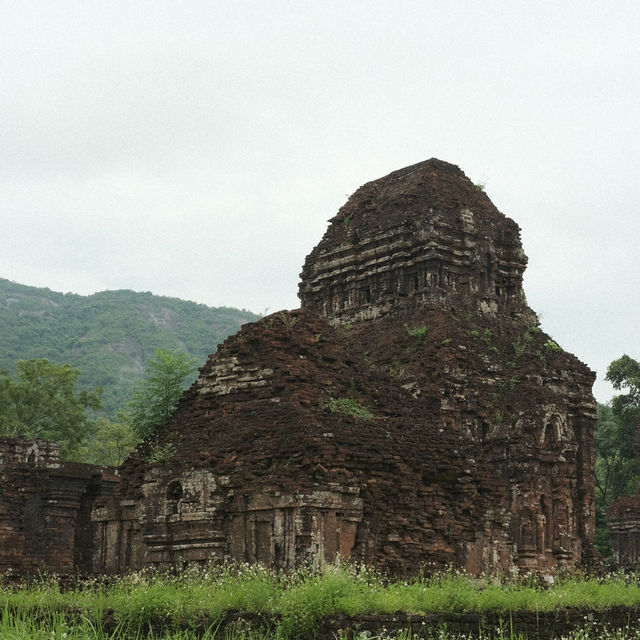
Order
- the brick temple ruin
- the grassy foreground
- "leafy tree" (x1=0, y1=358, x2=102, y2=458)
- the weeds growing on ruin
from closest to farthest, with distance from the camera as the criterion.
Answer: the grassy foreground < the brick temple ruin < the weeds growing on ruin < "leafy tree" (x1=0, y1=358, x2=102, y2=458)

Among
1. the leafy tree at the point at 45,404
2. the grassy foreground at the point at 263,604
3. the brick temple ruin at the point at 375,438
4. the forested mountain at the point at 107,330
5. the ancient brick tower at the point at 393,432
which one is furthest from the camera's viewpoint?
the forested mountain at the point at 107,330

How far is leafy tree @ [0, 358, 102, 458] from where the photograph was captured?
42.1 meters

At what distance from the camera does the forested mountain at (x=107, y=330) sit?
3804 inches

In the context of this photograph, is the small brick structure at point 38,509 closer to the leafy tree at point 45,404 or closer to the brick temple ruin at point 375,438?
the brick temple ruin at point 375,438

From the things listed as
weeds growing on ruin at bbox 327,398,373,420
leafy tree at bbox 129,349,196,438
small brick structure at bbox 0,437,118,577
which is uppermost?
leafy tree at bbox 129,349,196,438

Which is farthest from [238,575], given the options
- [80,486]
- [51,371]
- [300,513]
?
[51,371]

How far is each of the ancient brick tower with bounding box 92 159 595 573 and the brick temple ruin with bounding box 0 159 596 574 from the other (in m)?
0.04

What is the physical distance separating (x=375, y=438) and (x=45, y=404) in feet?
91.2

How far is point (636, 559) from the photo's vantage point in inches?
1393

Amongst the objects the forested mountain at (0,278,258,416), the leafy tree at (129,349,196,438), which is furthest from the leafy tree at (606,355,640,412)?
the forested mountain at (0,278,258,416)

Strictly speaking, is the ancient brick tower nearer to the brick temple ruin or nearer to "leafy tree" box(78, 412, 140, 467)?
the brick temple ruin

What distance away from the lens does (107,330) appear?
121 metres

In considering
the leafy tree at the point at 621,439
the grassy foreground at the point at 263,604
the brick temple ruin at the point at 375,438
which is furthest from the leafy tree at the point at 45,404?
the grassy foreground at the point at 263,604

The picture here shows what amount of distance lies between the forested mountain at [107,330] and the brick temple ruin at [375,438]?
5766cm
